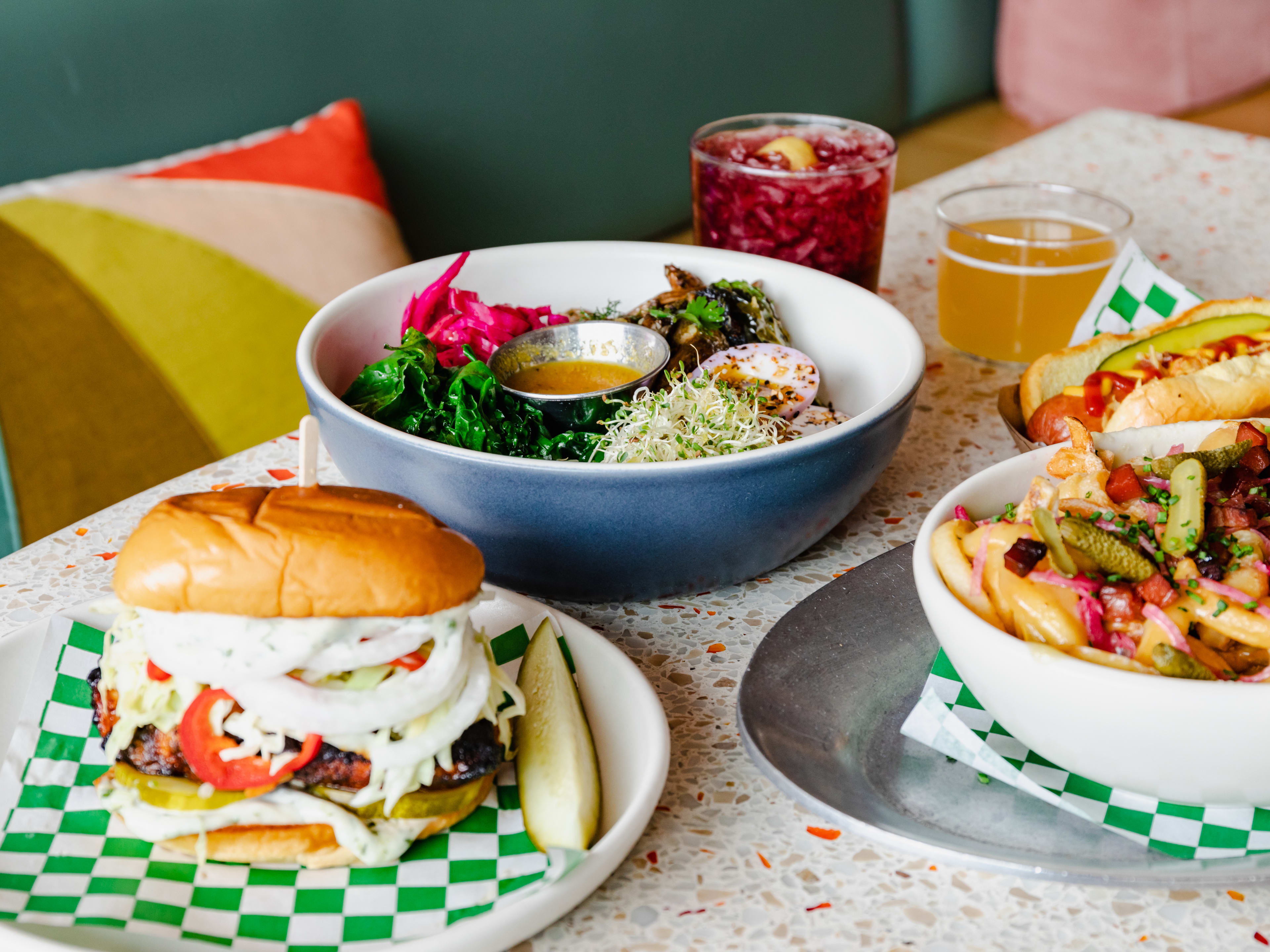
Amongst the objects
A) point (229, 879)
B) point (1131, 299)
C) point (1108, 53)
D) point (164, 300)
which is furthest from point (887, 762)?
point (1108, 53)

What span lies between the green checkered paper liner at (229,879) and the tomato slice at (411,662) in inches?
5.3

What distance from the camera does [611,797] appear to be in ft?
3.12

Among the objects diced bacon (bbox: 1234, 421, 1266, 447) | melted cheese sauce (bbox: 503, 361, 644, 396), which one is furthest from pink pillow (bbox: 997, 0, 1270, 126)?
diced bacon (bbox: 1234, 421, 1266, 447)

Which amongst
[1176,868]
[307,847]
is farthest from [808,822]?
[307,847]

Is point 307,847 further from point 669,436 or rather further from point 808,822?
point 669,436

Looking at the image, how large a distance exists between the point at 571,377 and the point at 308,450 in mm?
543

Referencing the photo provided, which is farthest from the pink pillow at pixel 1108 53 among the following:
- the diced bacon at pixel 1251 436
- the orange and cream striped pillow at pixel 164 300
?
the diced bacon at pixel 1251 436

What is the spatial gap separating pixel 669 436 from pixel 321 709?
540mm

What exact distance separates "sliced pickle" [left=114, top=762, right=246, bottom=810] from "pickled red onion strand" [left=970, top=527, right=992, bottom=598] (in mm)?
602

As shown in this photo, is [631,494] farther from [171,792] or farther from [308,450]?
[171,792]

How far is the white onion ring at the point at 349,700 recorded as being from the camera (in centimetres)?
89

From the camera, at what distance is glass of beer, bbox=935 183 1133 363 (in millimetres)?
→ 1763

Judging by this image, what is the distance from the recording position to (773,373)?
4.80 ft

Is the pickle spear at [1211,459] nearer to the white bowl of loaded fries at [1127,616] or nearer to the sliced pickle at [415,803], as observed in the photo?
the white bowl of loaded fries at [1127,616]
